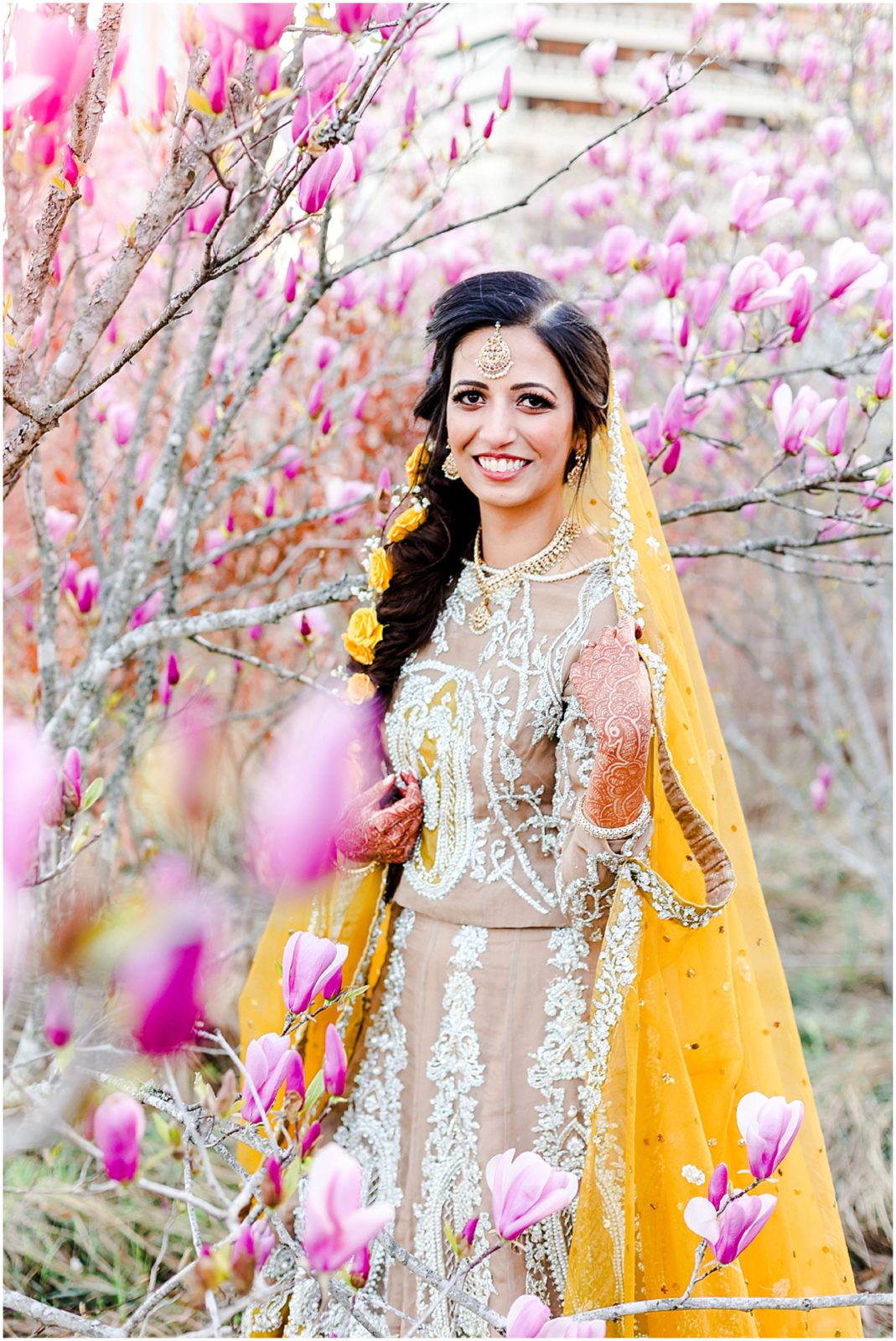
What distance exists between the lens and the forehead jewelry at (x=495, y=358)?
1.49 meters

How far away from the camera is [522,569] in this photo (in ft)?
5.25

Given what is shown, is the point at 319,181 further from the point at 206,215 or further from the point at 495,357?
the point at 206,215

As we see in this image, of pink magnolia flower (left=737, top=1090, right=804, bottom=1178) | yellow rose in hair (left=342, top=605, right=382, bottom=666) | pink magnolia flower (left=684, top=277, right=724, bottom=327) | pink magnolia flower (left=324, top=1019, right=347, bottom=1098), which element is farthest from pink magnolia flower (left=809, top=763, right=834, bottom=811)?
pink magnolia flower (left=324, top=1019, right=347, bottom=1098)

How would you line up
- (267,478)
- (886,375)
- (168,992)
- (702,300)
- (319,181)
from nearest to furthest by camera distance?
1. (168,992)
2. (319,181)
3. (886,375)
4. (702,300)
5. (267,478)

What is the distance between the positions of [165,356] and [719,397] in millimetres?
1559

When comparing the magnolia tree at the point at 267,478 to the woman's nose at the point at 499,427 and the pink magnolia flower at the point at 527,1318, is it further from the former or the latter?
the woman's nose at the point at 499,427

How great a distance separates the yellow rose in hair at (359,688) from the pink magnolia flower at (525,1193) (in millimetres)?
869

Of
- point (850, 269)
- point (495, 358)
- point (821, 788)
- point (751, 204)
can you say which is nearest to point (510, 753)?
point (495, 358)

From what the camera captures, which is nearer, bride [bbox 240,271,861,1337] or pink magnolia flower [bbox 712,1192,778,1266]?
pink magnolia flower [bbox 712,1192,778,1266]

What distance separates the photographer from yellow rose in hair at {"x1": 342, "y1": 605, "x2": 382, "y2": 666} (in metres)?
1.69

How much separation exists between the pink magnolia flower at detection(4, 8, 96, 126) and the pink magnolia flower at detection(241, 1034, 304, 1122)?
84cm

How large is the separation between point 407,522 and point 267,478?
1525 mm

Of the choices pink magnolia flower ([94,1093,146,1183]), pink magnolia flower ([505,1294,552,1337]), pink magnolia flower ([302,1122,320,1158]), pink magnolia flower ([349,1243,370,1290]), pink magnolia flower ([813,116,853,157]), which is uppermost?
pink magnolia flower ([813,116,853,157])

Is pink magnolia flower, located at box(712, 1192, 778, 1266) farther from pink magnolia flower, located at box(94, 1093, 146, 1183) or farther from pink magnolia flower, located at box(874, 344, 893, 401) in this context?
pink magnolia flower, located at box(874, 344, 893, 401)
